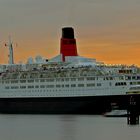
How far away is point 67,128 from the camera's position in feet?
181

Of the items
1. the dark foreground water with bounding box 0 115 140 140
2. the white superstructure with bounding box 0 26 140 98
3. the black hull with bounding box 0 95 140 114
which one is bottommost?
the dark foreground water with bounding box 0 115 140 140

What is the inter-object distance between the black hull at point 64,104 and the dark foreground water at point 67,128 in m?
4.07

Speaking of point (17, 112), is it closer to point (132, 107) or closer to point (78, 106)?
point (78, 106)

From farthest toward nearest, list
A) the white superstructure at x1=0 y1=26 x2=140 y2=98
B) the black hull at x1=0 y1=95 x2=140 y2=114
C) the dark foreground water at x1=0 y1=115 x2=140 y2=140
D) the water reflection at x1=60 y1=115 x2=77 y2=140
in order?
1. the white superstructure at x1=0 y1=26 x2=140 y2=98
2. the black hull at x1=0 y1=95 x2=140 y2=114
3. the water reflection at x1=60 y1=115 x2=77 y2=140
4. the dark foreground water at x1=0 y1=115 x2=140 y2=140

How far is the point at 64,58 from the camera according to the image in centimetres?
7750

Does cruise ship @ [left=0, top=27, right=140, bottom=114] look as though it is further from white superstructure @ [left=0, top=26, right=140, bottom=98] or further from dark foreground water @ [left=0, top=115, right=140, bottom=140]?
dark foreground water @ [left=0, top=115, right=140, bottom=140]

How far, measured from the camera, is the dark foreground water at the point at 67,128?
49312 mm

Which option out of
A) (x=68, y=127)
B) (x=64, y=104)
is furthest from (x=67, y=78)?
(x=68, y=127)

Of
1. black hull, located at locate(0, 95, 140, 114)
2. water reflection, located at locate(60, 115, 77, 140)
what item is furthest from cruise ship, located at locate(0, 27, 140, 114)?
water reflection, located at locate(60, 115, 77, 140)

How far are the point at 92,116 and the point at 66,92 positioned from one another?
520 cm

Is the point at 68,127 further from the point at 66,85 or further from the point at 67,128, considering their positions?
the point at 66,85

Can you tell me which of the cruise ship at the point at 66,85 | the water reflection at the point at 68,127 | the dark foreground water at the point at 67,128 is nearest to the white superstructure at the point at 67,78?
the cruise ship at the point at 66,85

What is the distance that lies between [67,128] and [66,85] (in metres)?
17.6

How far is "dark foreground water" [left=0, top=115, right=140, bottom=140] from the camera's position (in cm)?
4931
